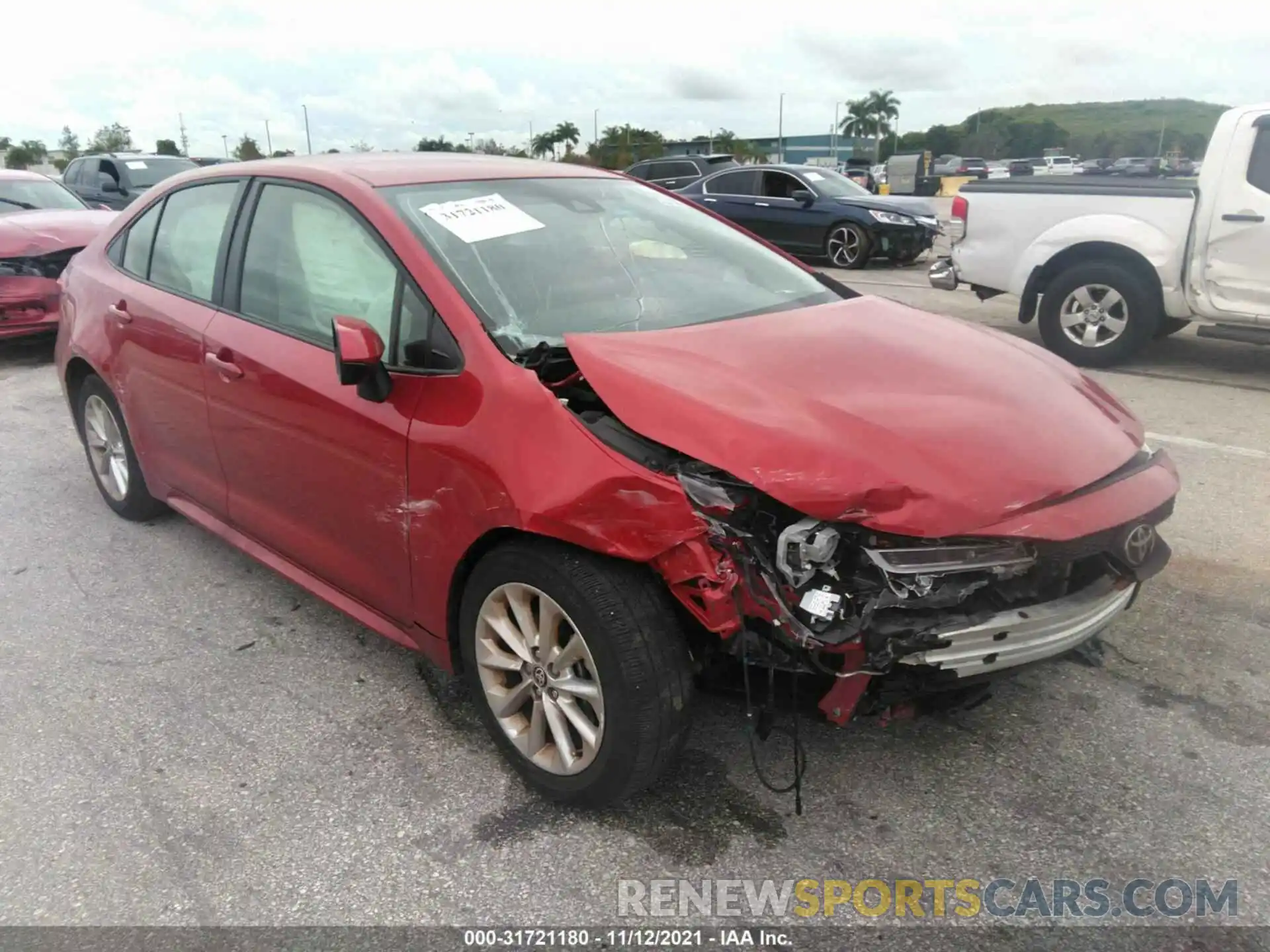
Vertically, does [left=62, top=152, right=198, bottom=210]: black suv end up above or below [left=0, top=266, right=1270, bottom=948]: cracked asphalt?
above

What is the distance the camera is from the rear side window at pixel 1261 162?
6.64m

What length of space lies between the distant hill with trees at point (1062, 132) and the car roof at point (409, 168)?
49.2 m

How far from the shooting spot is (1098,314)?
24.4 ft

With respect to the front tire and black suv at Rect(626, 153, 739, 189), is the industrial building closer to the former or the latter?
black suv at Rect(626, 153, 739, 189)

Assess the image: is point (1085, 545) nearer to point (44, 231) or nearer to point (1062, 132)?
point (44, 231)

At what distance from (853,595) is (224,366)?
2.32 m

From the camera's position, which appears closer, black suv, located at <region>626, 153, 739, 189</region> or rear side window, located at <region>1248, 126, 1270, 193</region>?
rear side window, located at <region>1248, 126, 1270, 193</region>

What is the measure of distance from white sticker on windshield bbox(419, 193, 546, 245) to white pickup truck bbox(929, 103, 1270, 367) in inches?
226

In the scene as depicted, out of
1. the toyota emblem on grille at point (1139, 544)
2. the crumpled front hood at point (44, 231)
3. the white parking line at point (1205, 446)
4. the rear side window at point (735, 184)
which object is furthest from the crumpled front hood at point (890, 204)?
the toyota emblem on grille at point (1139, 544)

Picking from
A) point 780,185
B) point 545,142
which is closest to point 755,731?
point 780,185

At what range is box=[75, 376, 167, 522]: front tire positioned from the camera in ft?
14.1

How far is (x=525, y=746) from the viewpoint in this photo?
8.52 feet

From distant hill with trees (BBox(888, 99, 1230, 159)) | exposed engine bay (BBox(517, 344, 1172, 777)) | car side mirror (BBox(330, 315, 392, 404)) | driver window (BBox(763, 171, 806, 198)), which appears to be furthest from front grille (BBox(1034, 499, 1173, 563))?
distant hill with trees (BBox(888, 99, 1230, 159))

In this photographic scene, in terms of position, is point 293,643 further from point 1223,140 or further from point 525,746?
point 1223,140
